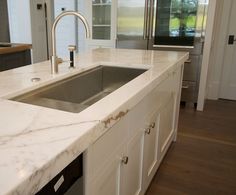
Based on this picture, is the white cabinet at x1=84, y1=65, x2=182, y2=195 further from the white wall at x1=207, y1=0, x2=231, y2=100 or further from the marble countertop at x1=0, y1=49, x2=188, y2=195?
the white wall at x1=207, y1=0, x2=231, y2=100

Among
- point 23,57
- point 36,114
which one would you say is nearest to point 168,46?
point 23,57

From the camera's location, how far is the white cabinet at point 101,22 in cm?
382

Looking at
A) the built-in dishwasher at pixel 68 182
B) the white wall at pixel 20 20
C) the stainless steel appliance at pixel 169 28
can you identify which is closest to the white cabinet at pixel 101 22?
the stainless steel appliance at pixel 169 28

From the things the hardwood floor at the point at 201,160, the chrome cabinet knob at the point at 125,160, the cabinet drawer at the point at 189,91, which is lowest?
the hardwood floor at the point at 201,160

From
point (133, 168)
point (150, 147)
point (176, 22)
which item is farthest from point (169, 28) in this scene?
point (133, 168)

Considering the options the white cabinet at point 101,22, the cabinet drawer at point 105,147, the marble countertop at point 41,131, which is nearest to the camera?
the marble countertop at point 41,131

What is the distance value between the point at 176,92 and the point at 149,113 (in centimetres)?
89

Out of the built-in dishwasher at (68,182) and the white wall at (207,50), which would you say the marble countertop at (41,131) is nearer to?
the built-in dishwasher at (68,182)

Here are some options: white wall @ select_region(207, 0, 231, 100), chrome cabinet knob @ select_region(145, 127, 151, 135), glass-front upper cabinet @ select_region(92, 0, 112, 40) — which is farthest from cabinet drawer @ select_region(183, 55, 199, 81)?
chrome cabinet knob @ select_region(145, 127, 151, 135)

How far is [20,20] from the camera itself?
4285 mm

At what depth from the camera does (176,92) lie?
2359 mm

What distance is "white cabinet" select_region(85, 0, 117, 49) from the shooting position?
3816mm

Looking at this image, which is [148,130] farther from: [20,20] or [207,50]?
[20,20]

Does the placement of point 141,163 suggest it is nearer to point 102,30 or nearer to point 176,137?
point 176,137
